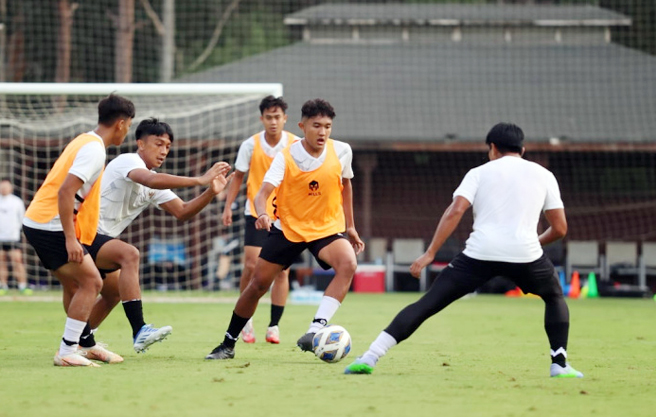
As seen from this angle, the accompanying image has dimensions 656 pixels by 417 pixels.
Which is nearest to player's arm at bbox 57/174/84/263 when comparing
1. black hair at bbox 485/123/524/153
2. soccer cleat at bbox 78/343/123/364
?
soccer cleat at bbox 78/343/123/364

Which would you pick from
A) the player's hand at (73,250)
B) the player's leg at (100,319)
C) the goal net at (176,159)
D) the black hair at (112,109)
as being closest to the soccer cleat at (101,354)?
the player's leg at (100,319)

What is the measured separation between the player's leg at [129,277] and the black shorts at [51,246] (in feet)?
1.36

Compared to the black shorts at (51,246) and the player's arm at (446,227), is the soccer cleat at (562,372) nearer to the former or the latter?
the player's arm at (446,227)

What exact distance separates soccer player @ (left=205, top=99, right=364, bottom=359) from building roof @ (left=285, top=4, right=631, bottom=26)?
21371mm

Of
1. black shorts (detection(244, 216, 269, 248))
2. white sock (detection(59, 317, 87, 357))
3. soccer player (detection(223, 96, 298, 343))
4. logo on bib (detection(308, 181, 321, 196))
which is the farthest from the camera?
black shorts (detection(244, 216, 269, 248))

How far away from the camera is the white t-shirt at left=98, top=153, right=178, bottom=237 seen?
8.98 metres

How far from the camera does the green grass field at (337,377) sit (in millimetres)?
6336

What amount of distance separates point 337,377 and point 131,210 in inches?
96.0

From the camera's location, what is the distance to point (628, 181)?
28.3 metres

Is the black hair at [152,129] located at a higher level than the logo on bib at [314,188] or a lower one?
higher

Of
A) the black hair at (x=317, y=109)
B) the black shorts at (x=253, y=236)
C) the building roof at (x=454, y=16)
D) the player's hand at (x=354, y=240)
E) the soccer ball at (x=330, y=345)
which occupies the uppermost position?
the building roof at (x=454, y=16)

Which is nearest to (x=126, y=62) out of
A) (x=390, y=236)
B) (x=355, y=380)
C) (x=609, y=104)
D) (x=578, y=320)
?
(x=390, y=236)

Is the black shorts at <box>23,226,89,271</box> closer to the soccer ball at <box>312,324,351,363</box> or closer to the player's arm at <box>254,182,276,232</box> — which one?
the player's arm at <box>254,182,276,232</box>

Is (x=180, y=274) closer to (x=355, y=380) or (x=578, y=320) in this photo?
(x=578, y=320)
